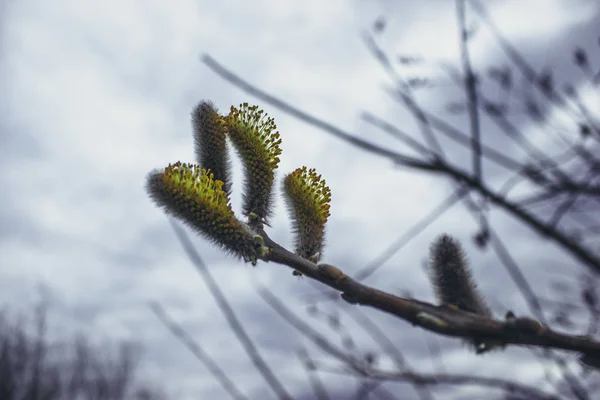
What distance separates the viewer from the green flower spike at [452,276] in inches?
64.1

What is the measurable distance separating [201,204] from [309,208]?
282 mm

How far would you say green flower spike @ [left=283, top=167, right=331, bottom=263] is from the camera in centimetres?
144

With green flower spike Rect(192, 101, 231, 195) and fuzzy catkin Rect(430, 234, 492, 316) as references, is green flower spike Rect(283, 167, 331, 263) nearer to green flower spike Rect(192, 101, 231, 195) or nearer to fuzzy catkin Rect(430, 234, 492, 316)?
green flower spike Rect(192, 101, 231, 195)

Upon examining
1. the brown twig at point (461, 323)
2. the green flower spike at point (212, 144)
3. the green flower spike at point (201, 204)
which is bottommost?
the brown twig at point (461, 323)

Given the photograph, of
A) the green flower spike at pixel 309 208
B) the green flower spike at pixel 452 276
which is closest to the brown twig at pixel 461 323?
the green flower spike at pixel 309 208

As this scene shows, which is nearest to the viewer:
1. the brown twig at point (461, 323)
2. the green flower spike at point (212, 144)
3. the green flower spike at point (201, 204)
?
the brown twig at point (461, 323)

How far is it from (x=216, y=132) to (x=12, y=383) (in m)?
56.9

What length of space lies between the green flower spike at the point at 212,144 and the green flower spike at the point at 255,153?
0.05m

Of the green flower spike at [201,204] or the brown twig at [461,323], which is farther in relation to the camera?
the green flower spike at [201,204]

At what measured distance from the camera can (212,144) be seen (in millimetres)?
1574

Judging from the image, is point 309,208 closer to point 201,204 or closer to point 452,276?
point 201,204

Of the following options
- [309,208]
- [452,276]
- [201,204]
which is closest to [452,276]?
[452,276]

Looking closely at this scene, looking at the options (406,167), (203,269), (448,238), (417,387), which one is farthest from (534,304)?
(203,269)

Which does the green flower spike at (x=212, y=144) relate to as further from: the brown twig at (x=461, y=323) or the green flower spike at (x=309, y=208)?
the brown twig at (x=461, y=323)
